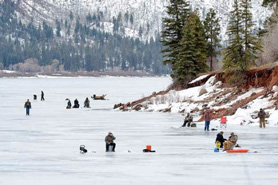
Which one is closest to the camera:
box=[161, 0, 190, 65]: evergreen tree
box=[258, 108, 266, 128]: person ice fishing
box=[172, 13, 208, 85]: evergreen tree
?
box=[258, 108, 266, 128]: person ice fishing

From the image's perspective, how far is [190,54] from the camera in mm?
66562

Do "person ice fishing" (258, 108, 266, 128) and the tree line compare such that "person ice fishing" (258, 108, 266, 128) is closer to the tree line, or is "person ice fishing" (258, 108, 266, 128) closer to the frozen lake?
the frozen lake

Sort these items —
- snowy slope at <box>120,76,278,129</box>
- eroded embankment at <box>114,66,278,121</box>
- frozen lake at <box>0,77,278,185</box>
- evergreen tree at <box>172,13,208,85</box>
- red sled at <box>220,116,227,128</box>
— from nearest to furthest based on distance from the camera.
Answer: frozen lake at <box>0,77,278,185</box> < red sled at <box>220,116,227,128</box> < snowy slope at <box>120,76,278,129</box> < eroded embankment at <box>114,66,278,121</box> < evergreen tree at <box>172,13,208,85</box>

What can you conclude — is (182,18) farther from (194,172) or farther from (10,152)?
(194,172)

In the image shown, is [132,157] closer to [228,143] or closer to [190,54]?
[228,143]

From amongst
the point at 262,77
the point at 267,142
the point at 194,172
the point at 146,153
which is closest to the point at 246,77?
the point at 262,77

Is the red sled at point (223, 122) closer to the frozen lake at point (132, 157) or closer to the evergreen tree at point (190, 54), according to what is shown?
the frozen lake at point (132, 157)

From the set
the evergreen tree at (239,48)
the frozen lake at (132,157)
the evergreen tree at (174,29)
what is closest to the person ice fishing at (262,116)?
the frozen lake at (132,157)

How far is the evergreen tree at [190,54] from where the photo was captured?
65438 millimetres

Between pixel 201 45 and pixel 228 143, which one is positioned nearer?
pixel 228 143

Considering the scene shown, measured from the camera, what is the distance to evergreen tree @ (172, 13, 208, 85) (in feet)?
215

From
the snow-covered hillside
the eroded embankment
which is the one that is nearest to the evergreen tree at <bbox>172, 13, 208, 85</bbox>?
the snow-covered hillside

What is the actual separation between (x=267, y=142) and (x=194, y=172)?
993 centimetres

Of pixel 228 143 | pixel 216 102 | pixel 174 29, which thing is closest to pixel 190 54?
pixel 174 29
